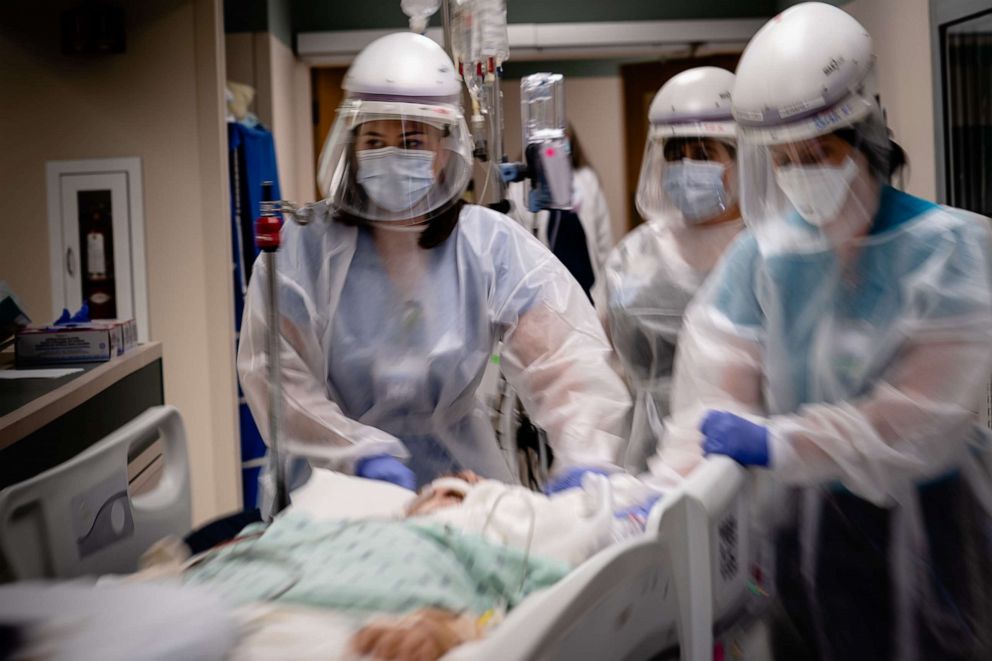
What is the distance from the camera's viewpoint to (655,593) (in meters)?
1.20

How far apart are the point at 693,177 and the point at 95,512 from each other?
1.42m

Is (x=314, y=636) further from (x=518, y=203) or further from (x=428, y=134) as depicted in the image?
(x=518, y=203)

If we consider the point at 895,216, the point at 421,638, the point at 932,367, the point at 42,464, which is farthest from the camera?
the point at 42,464

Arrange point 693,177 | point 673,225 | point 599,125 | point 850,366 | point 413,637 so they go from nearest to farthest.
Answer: point 413,637
point 850,366
point 693,177
point 673,225
point 599,125

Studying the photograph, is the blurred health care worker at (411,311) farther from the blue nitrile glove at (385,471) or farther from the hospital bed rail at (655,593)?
the hospital bed rail at (655,593)

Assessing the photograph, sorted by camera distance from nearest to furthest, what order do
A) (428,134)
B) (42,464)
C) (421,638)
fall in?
1. (421,638)
2. (428,134)
3. (42,464)

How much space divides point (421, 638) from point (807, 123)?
0.98 meters

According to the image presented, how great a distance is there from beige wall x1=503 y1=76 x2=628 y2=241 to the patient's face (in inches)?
167

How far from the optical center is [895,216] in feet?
5.18

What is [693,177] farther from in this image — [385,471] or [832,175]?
[385,471]

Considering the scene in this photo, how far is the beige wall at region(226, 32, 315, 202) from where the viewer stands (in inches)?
168

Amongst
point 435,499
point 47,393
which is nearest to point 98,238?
point 47,393

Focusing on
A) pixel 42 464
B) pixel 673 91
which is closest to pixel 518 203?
pixel 673 91

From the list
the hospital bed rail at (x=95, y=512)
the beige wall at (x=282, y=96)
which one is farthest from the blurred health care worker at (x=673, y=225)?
the beige wall at (x=282, y=96)
